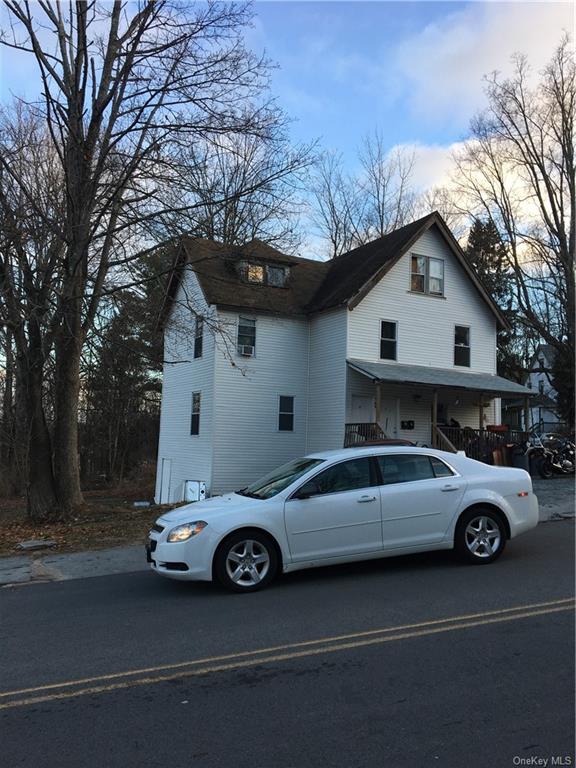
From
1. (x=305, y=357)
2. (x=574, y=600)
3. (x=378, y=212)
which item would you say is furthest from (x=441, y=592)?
(x=378, y=212)

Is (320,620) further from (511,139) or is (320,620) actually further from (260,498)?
(511,139)

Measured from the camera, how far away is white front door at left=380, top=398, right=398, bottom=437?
20609 millimetres

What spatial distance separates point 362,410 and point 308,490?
531 inches

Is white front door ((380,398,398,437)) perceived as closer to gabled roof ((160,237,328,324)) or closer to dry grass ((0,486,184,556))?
gabled roof ((160,237,328,324))

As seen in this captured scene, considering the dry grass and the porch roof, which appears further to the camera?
the porch roof

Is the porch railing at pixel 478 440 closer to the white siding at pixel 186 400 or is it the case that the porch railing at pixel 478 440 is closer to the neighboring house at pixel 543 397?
the white siding at pixel 186 400

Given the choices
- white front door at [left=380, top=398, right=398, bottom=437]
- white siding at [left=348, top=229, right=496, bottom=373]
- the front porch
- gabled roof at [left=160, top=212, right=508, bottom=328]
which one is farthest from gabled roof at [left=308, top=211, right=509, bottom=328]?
white front door at [left=380, top=398, right=398, bottom=437]

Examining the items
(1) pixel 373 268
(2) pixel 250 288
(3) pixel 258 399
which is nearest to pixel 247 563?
(2) pixel 250 288

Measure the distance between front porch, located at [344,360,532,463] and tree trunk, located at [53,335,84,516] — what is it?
807 cm

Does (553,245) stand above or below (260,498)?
above

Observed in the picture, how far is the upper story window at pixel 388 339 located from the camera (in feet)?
68.5

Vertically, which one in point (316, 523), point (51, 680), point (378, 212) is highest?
point (378, 212)

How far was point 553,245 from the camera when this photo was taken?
102 ft

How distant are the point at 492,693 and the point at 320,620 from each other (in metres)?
1.93
